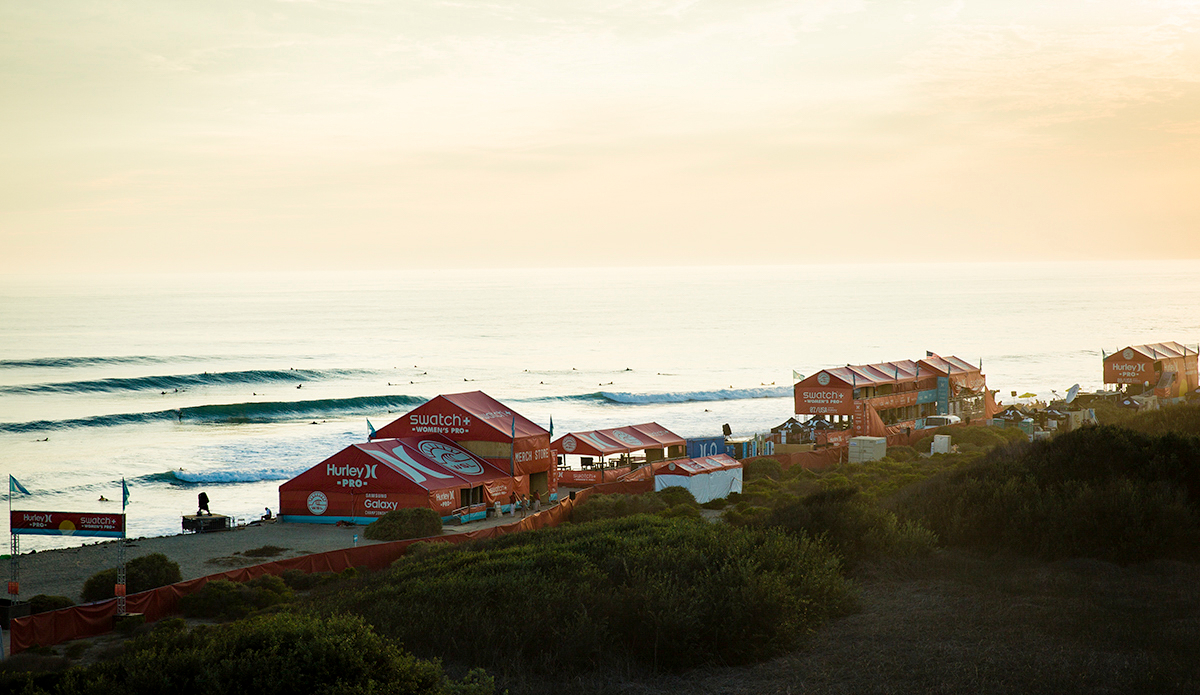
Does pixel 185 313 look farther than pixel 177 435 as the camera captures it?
Yes

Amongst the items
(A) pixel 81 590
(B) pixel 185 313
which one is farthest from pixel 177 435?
(B) pixel 185 313

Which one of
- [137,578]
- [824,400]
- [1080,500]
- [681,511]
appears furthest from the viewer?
[824,400]

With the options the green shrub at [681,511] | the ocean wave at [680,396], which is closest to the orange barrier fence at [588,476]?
the green shrub at [681,511]

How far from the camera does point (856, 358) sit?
105 metres

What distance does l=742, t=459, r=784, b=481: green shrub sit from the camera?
1264 inches

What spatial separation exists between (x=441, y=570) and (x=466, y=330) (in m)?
129

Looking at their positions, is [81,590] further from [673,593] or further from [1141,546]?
[1141,546]

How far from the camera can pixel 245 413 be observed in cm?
6650

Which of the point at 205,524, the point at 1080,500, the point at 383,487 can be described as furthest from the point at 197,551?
the point at 1080,500

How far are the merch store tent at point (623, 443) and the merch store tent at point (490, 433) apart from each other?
122cm

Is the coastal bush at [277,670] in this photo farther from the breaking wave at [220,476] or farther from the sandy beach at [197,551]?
the breaking wave at [220,476]

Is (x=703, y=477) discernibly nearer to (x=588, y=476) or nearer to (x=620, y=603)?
(x=588, y=476)

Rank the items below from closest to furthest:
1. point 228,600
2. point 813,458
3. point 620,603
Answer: point 620,603, point 228,600, point 813,458

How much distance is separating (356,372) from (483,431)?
63144mm
